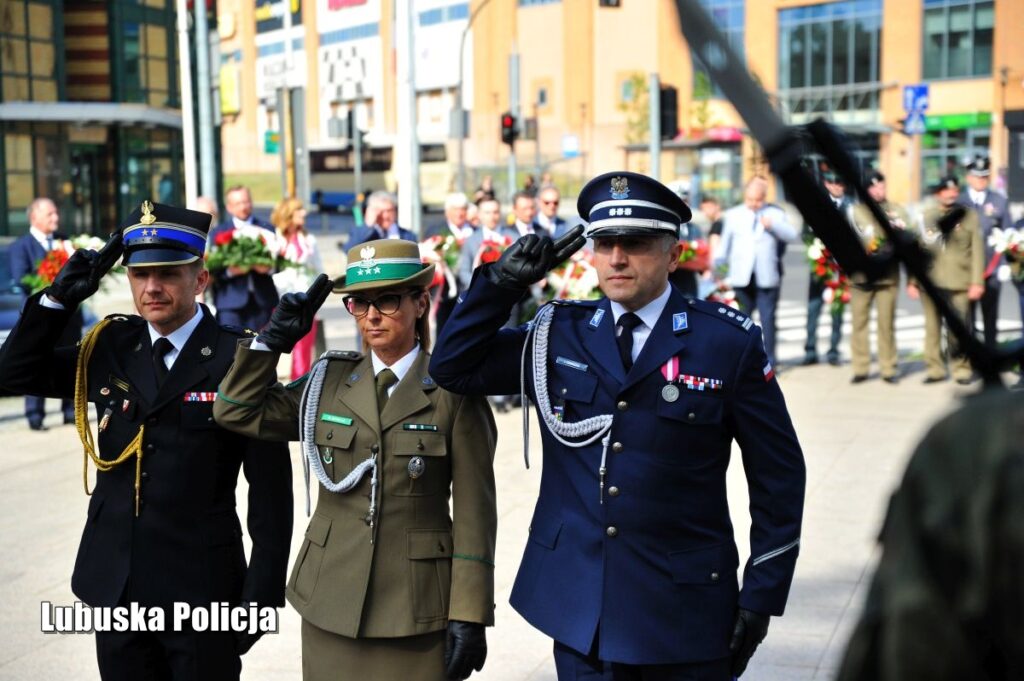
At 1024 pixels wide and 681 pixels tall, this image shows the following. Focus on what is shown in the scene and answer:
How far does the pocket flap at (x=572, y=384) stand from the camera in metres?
3.76

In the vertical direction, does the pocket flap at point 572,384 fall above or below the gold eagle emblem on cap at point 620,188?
below

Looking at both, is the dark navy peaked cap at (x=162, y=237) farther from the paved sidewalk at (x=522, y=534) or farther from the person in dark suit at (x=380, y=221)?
the person in dark suit at (x=380, y=221)

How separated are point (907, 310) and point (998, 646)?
21.4m

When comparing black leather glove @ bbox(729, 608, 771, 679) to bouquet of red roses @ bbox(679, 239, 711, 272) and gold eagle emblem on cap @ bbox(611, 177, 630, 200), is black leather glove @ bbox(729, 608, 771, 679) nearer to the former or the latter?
gold eagle emblem on cap @ bbox(611, 177, 630, 200)

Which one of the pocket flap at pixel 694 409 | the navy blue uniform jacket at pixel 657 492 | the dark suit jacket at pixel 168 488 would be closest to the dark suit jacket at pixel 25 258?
the dark suit jacket at pixel 168 488

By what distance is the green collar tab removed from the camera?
4055 millimetres

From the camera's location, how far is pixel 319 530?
4074mm

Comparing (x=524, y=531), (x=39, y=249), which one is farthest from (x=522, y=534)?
(x=39, y=249)

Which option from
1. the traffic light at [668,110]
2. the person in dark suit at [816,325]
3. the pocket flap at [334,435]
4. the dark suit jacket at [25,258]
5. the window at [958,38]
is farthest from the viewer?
the window at [958,38]

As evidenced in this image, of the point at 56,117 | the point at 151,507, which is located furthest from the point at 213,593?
the point at 56,117

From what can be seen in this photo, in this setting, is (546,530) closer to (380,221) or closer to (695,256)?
(380,221)

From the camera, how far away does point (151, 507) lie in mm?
4199

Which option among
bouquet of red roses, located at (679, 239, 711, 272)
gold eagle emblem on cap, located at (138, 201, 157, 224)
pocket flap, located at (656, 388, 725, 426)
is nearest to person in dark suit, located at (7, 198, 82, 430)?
bouquet of red roses, located at (679, 239, 711, 272)

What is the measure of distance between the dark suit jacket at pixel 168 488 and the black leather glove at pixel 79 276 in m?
0.05
